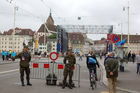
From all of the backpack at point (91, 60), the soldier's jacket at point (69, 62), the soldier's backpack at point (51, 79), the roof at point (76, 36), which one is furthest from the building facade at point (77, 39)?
the soldier's jacket at point (69, 62)

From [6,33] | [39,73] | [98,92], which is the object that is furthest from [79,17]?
[6,33]

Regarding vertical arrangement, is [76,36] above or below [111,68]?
above

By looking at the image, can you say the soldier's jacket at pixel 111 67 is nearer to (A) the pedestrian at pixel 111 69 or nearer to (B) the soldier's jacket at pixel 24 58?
(A) the pedestrian at pixel 111 69

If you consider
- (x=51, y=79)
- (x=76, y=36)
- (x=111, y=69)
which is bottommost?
(x=51, y=79)

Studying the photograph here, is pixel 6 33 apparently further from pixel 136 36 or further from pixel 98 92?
pixel 98 92

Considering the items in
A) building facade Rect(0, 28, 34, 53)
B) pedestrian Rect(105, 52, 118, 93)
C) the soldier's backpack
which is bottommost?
the soldier's backpack

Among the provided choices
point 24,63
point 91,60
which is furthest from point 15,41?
point 91,60

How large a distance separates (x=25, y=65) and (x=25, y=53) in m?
0.57

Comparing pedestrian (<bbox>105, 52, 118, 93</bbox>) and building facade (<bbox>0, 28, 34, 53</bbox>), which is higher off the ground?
building facade (<bbox>0, 28, 34, 53</bbox>)

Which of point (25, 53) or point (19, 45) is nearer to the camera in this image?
point (25, 53)

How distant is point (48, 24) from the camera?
15012 cm

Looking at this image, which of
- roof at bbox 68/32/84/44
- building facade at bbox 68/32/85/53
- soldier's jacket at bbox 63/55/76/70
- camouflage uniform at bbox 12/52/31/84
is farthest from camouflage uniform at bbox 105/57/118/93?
building facade at bbox 68/32/85/53

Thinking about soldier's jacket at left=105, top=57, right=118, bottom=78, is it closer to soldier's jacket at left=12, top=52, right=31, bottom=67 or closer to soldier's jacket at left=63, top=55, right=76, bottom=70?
soldier's jacket at left=63, top=55, right=76, bottom=70

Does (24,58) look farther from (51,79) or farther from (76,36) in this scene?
(76,36)
